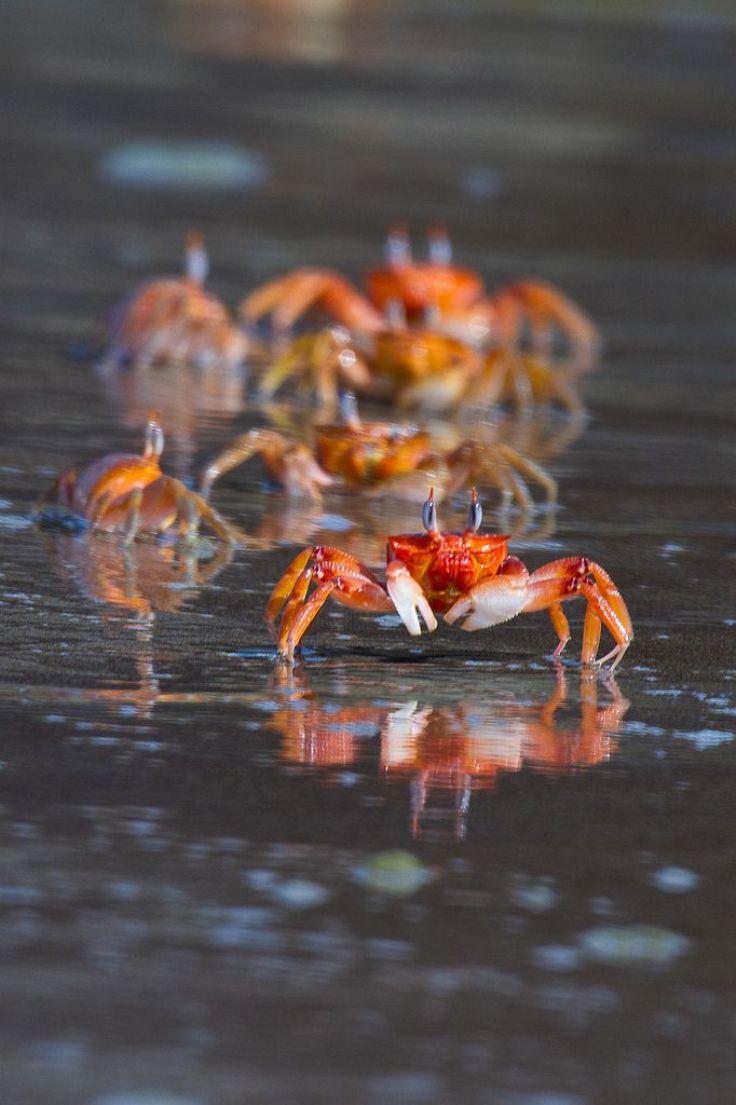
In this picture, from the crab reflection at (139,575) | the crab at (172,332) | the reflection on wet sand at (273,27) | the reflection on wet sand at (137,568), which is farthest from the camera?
the reflection on wet sand at (273,27)

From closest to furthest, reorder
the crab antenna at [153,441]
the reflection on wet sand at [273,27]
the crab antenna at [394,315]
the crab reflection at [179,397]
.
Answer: the crab antenna at [153,441] → the crab reflection at [179,397] → the crab antenna at [394,315] → the reflection on wet sand at [273,27]

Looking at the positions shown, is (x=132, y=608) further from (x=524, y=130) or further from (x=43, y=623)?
(x=524, y=130)

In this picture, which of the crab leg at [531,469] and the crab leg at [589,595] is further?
the crab leg at [531,469]

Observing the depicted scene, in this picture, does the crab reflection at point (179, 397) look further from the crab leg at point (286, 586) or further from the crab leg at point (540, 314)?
the crab leg at point (286, 586)

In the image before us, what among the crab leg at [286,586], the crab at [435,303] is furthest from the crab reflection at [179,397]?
the crab leg at [286,586]

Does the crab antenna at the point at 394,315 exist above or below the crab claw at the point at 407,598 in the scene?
above

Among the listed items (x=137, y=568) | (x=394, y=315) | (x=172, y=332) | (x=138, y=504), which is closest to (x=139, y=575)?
(x=137, y=568)

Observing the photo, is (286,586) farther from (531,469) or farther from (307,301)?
(307,301)

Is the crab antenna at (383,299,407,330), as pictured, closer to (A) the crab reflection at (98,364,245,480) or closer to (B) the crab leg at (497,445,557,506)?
(A) the crab reflection at (98,364,245,480)
